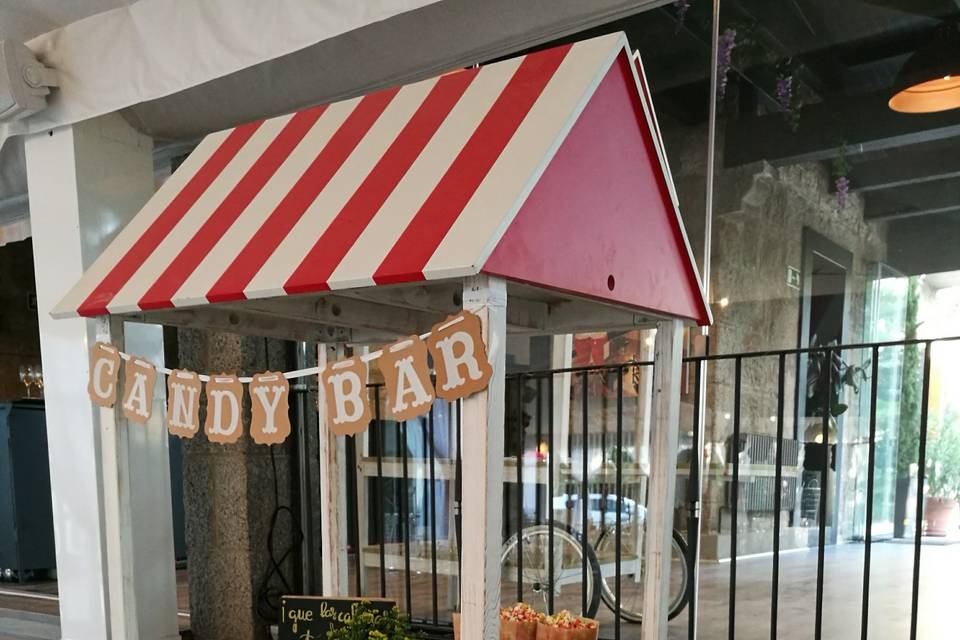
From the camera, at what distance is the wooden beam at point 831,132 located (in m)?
3.29

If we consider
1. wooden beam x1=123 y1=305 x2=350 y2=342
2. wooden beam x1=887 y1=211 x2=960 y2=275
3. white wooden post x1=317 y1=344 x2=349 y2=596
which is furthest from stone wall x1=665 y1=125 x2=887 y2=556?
white wooden post x1=317 y1=344 x2=349 y2=596

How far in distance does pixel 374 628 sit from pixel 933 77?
136 inches

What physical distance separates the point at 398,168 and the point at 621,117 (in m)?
0.53

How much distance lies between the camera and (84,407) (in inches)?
103

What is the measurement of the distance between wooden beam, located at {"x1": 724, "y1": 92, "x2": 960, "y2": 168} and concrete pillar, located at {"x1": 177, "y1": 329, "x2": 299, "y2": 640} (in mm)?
2818

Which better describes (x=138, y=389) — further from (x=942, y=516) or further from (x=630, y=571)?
(x=942, y=516)

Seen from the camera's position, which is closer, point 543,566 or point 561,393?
point 543,566

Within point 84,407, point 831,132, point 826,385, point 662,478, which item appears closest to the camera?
point 662,478

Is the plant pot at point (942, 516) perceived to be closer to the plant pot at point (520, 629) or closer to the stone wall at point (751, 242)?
the stone wall at point (751, 242)

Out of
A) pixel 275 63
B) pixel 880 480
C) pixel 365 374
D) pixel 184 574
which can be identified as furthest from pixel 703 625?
pixel 184 574

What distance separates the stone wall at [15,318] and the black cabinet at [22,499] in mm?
3487

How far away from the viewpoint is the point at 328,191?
1.47m

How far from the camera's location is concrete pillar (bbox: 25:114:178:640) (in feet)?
8.52

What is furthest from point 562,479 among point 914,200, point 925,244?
point 914,200
